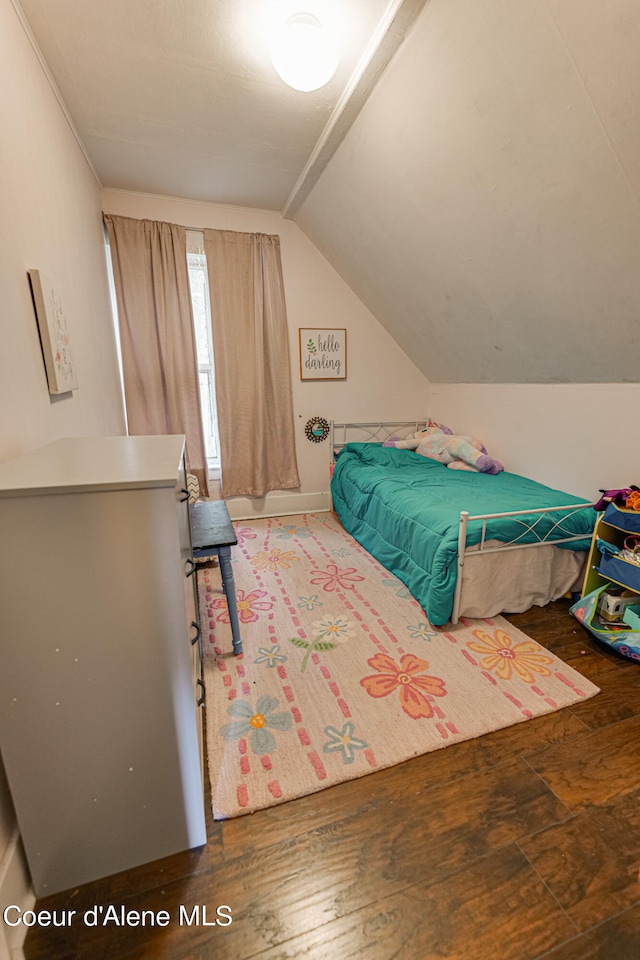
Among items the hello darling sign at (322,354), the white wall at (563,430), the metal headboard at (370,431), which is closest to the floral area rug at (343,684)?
the white wall at (563,430)

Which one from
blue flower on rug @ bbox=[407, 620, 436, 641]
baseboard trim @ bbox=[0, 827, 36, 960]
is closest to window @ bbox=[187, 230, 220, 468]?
blue flower on rug @ bbox=[407, 620, 436, 641]

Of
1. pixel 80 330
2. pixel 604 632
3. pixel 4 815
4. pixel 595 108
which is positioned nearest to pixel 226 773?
pixel 4 815

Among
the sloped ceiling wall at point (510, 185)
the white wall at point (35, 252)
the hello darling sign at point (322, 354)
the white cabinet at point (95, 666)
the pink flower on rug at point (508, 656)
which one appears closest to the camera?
the white cabinet at point (95, 666)

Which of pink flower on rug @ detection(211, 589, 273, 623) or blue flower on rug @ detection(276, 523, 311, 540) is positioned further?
blue flower on rug @ detection(276, 523, 311, 540)

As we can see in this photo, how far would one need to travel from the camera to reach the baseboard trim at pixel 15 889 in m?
0.88

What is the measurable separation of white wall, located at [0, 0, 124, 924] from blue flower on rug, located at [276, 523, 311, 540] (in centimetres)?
156

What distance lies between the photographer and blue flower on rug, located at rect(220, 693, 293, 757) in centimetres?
142

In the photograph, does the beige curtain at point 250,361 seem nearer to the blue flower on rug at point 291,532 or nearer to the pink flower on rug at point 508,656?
the blue flower on rug at point 291,532

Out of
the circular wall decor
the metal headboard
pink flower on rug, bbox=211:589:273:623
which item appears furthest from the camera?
the metal headboard

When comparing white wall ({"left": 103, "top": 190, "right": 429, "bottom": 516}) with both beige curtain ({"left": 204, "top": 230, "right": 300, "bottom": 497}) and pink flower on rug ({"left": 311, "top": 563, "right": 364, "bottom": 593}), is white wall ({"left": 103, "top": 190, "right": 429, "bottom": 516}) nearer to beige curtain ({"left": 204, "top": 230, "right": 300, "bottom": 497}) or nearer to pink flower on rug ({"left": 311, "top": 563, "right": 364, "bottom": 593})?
beige curtain ({"left": 204, "top": 230, "right": 300, "bottom": 497})

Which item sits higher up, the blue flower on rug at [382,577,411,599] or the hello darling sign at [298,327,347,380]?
the hello darling sign at [298,327,347,380]

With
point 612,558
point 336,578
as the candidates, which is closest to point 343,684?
point 336,578

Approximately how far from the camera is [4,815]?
37.7 inches

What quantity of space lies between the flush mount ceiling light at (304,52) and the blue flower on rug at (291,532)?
268cm
